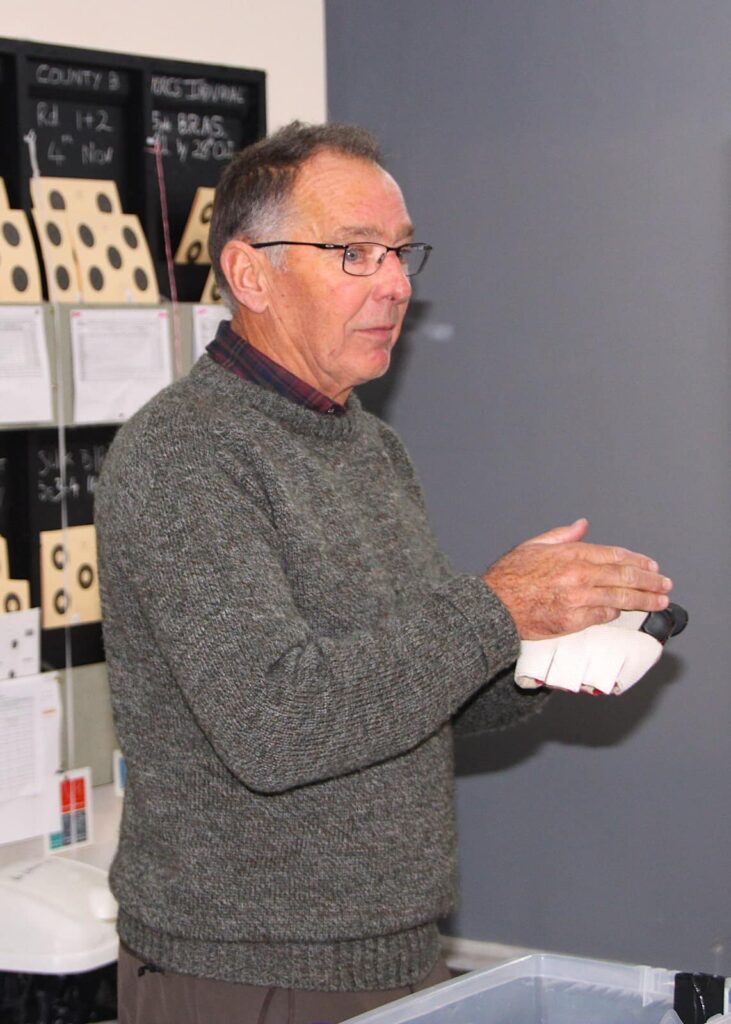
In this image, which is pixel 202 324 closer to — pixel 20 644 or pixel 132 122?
pixel 132 122

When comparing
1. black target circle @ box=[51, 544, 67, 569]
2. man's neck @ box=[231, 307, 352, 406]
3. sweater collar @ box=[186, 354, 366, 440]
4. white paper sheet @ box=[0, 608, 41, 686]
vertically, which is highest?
man's neck @ box=[231, 307, 352, 406]

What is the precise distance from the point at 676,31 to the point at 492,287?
0.69 meters

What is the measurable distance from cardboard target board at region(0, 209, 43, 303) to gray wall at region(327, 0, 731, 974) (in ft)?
3.22

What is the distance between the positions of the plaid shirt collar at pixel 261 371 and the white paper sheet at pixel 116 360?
127 centimetres

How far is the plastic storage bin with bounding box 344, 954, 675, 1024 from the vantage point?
121 centimetres

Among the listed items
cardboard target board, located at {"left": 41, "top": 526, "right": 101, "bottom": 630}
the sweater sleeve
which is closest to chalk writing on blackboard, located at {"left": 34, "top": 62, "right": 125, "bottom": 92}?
cardboard target board, located at {"left": 41, "top": 526, "right": 101, "bottom": 630}

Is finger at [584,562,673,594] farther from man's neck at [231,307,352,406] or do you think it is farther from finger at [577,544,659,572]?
man's neck at [231,307,352,406]

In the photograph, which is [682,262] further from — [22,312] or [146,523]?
[146,523]

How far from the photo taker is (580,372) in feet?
10.2

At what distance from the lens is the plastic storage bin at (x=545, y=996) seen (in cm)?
121

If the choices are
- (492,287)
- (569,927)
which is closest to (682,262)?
(492,287)

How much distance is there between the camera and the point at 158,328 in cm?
302

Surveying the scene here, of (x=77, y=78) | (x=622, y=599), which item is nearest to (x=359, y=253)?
(x=622, y=599)

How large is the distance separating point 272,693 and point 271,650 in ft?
0.14
